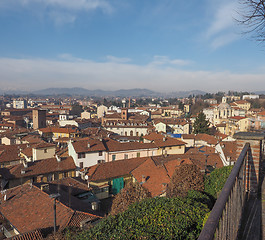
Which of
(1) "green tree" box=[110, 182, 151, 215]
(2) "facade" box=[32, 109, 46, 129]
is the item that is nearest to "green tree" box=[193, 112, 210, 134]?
(1) "green tree" box=[110, 182, 151, 215]

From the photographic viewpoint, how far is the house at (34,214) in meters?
11.0

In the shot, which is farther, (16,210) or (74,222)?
(16,210)

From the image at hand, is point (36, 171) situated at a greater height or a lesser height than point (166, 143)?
lesser

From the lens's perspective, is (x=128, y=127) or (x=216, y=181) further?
(x=128, y=127)

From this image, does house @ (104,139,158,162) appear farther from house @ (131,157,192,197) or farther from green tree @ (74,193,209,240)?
green tree @ (74,193,209,240)

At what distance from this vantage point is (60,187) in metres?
17.2

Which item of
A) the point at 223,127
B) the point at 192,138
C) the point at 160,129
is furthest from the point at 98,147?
the point at 223,127

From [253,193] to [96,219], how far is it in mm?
8554

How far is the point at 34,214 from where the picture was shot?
12.3 meters

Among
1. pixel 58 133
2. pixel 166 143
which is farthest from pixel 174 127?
pixel 166 143

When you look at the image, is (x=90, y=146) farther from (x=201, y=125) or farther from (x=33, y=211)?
(x=201, y=125)

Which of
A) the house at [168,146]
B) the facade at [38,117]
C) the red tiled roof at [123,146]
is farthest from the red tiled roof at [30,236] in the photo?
the facade at [38,117]

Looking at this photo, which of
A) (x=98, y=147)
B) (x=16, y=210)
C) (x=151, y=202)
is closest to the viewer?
(x=151, y=202)

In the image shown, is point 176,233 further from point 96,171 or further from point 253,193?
point 96,171
